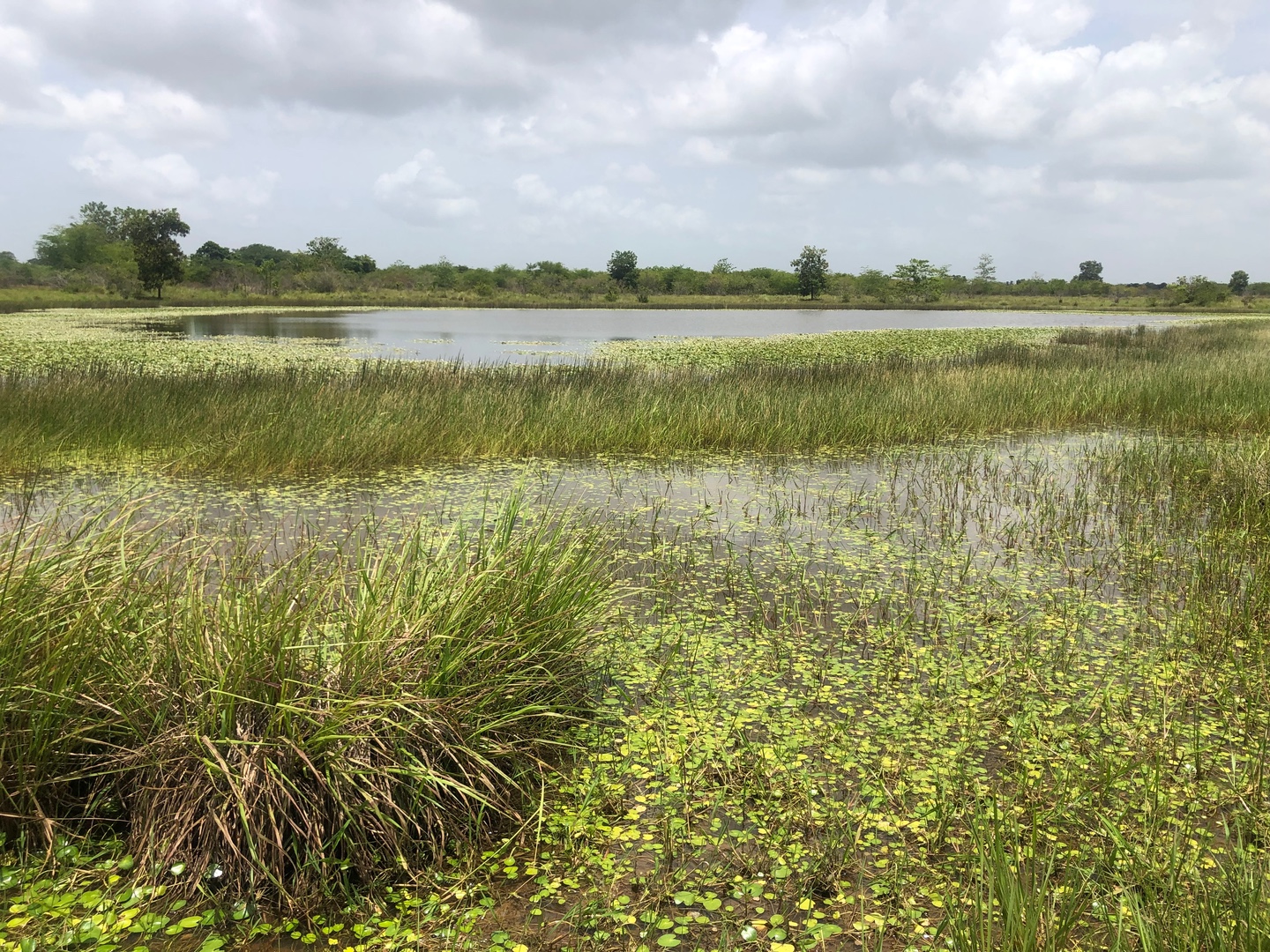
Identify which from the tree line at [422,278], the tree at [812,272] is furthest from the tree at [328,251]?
the tree at [812,272]

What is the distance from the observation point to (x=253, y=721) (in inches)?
101

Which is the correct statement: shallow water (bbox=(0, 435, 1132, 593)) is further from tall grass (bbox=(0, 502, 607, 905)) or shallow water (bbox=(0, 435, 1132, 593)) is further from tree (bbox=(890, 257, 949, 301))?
tree (bbox=(890, 257, 949, 301))

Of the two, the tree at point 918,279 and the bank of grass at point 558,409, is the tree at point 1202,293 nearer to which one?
the tree at point 918,279

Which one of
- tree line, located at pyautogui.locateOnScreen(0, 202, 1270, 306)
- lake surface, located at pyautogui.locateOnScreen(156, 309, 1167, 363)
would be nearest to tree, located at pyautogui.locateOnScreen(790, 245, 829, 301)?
tree line, located at pyautogui.locateOnScreen(0, 202, 1270, 306)

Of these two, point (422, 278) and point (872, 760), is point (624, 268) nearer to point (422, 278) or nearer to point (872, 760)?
point (422, 278)

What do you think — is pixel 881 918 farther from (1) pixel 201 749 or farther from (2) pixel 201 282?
(2) pixel 201 282

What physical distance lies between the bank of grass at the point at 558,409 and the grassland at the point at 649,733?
5.46 ft

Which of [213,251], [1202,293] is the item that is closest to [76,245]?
[213,251]

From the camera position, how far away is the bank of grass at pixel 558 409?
25.6ft

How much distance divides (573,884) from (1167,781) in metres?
2.20

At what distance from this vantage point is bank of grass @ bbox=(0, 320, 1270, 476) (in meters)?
7.80

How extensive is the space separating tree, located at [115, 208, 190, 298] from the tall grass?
4859cm

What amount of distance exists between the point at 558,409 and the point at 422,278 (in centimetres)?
6978

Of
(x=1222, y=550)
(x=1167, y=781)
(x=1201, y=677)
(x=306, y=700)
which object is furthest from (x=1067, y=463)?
(x=306, y=700)
